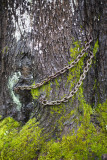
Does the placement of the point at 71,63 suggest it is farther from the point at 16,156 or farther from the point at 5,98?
the point at 16,156

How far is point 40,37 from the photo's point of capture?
2.15 metres

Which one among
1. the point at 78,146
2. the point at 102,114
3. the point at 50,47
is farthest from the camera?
the point at 102,114

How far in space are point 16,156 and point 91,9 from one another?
204cm

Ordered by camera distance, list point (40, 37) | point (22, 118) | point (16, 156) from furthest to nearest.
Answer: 1. point (22, 118)
2. point (40, 37)
3. point (16, 156)

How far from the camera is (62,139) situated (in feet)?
6.86

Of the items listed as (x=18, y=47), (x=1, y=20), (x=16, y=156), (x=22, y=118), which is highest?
(x=1, y=20)

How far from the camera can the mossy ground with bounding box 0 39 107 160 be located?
6.62 ft

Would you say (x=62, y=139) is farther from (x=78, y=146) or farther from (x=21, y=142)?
(x=21, y=142)

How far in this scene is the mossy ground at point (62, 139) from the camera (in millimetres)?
2018

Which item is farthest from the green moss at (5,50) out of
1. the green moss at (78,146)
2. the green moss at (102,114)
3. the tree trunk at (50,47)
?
the green moss at (102,114)

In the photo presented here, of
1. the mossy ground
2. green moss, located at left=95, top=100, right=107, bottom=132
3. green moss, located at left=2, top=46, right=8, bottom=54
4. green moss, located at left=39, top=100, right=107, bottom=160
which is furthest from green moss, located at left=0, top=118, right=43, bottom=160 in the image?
green moss, located at left=2, top=46, right=8, bottom=54

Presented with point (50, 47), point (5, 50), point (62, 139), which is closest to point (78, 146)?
point (62, 139)

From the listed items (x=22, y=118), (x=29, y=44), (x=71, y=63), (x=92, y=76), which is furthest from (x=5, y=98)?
(x=92, y=76)

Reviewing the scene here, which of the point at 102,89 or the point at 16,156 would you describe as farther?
the point at 102,89
